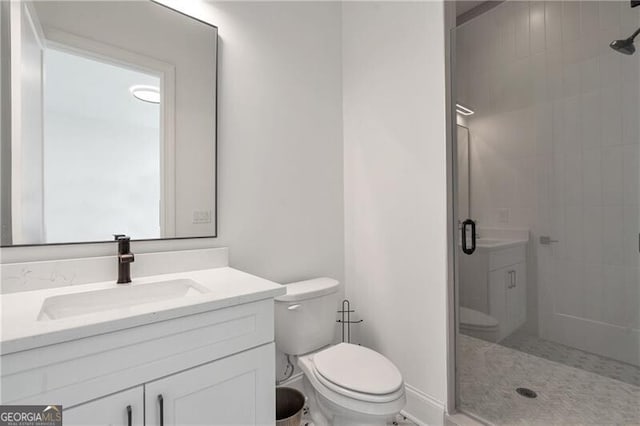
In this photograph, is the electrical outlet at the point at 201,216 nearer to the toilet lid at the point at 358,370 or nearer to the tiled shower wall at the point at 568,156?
the toilet lid at the point at 358,370

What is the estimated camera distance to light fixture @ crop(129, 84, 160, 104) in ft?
4.34

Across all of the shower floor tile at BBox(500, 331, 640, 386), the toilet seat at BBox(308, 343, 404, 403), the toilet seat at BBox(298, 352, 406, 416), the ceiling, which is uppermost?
the ceiling

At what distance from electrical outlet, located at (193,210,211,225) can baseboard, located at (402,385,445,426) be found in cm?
139

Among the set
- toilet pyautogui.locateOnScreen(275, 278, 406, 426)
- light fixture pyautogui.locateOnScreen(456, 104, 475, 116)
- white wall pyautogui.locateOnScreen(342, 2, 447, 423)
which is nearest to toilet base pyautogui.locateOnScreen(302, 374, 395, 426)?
toilet pyautogui.locateOnScreen(275, 278, 406, 426)

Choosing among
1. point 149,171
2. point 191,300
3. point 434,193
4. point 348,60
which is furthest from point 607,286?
A: point 149,171

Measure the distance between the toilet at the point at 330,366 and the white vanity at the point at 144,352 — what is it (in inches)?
12.2

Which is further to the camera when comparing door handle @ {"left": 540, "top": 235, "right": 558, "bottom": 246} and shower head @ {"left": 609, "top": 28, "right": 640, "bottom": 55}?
door handle @ {"left": 540, "top": 235, "right": 558, "bottom": 246}

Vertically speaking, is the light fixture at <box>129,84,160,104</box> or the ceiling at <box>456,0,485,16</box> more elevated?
the ceiling at <box>456,0,485,16</box>

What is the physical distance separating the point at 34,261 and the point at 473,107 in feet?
6.29

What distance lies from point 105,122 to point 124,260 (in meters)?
0.56

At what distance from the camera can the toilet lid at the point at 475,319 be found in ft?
4.82

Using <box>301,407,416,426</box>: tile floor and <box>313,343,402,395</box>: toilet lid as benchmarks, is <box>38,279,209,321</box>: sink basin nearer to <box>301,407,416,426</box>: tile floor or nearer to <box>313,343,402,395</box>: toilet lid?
<box>313,343,402,395</box>: toilet lid

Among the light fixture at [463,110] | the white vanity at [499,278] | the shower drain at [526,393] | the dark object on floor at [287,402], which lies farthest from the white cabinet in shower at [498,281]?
the dark object on floor at [287,402]

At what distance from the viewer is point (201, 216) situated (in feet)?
4.82
